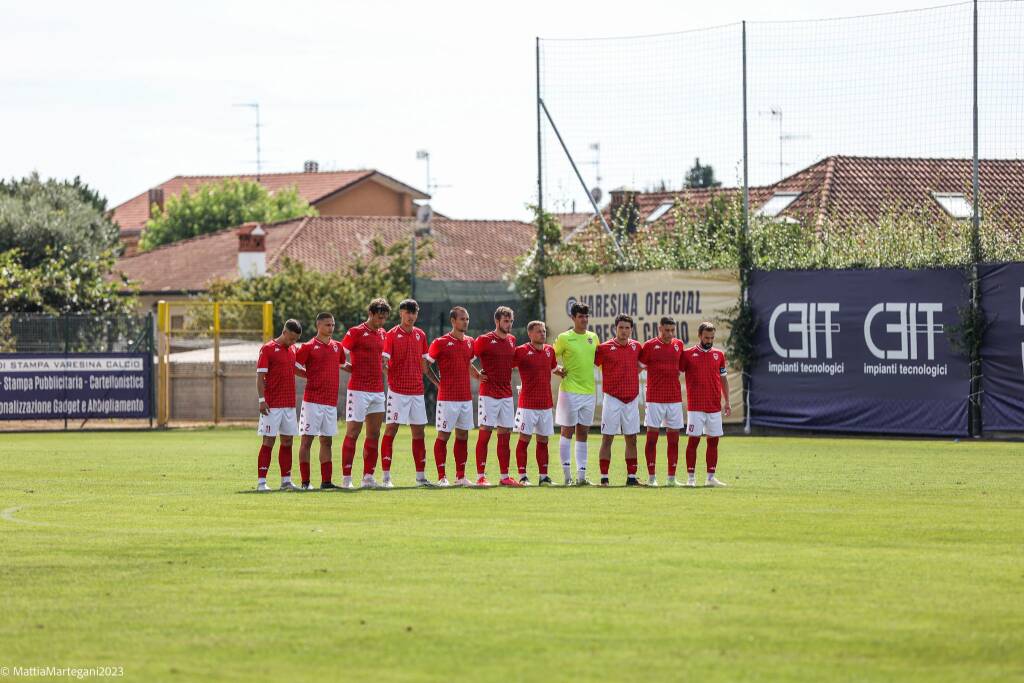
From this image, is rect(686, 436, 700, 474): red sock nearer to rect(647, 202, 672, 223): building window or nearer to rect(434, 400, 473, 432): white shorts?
rect(434, 400, 473, 432): white shorts

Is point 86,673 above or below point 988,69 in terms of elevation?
below

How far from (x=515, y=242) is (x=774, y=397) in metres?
49.8

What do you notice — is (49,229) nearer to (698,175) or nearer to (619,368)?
(698,175)

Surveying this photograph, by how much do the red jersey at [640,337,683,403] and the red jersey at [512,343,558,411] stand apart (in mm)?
1191

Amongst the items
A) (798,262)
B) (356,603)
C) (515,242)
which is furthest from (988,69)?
(515,242)

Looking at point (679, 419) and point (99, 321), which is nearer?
point (679, 419)

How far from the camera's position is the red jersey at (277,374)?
1855 centimetres

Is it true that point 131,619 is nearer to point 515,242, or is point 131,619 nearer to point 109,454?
point 109,454

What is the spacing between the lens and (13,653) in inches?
340

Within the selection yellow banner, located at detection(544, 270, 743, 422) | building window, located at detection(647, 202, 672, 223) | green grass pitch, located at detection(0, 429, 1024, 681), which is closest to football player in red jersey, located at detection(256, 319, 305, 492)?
green grass pitch, located at detection(0, 429, 1024, 681)

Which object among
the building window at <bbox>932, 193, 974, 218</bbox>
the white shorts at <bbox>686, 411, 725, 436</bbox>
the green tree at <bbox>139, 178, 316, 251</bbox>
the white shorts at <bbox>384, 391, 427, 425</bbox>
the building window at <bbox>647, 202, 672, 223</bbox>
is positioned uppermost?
the green tree at <bbox>139, 178, 316, 251</bbox>

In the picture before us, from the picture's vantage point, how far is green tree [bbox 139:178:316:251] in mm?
96188

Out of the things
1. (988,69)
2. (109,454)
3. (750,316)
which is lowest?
(109,454)

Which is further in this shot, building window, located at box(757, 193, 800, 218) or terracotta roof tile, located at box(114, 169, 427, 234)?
terracotta roof tile, located at box(114, 169, 427, 234)
